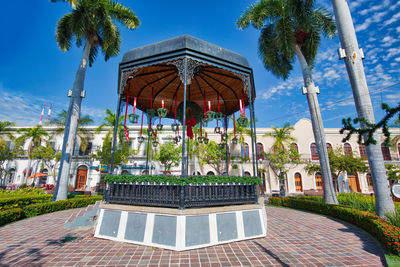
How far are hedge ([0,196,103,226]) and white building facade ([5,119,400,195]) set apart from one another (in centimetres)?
1235

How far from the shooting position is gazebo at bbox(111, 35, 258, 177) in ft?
20.1

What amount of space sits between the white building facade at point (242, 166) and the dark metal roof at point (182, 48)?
743 inches

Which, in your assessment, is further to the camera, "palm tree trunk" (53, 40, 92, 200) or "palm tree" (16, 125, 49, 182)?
"palm tree" (16, 125, 49, 182)

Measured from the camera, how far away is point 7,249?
15.3ft

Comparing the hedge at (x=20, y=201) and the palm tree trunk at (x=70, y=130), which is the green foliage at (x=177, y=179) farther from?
the palm tree trunk at (x=70, y=130)

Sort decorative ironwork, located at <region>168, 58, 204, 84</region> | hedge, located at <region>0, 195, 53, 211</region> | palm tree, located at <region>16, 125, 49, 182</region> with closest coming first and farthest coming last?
decorative ironwork, located at <region>168, 58, 204, 84</region> → hedge, located at <region>0, 195, 53, 211</region> → palm tree, located at <region>16, 125, 49, 182</region>

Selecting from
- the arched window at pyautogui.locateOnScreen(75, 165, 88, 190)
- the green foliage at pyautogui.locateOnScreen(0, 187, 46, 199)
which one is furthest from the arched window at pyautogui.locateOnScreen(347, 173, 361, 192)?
the arched window at pyautogui.locateOnScreen(75, 165, 88, 190)

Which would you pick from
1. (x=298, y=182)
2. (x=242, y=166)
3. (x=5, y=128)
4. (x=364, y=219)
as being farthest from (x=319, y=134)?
(x=5, y=128)

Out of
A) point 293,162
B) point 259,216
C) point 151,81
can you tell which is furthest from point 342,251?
point 293,162

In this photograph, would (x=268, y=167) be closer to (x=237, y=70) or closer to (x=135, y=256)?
(x=237, y=70)

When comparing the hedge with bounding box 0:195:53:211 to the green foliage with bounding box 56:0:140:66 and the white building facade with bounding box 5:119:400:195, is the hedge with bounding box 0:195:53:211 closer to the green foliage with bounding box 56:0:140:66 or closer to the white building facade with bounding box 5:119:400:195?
the green foliage with bounding box 56:0:140:66

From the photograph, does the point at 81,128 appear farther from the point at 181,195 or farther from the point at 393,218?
the point at 393,218

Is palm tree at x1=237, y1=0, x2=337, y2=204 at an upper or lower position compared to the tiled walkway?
upper

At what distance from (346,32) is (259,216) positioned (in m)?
9.09
